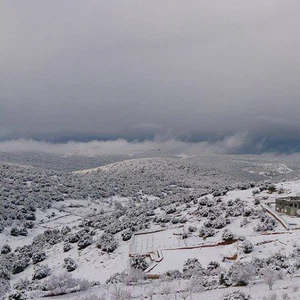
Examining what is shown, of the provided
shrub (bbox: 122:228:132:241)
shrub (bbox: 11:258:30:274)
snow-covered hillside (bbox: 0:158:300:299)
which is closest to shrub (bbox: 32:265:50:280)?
snow-covered hillside (bbox: 0:158:300:299)

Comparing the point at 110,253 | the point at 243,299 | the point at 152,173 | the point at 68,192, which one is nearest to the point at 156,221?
the point at 110,253

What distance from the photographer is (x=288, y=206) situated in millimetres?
47125

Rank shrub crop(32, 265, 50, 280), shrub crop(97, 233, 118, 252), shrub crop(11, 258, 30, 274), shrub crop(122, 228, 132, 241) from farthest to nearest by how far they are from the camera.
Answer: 1. shrub crop(122, 228, 132, 241)
2. shrub crop(11, 258, 30, 274)
3. shrub crop(97, 233, 118, 252)
4. shrub crop(32, 265, 50, 280)

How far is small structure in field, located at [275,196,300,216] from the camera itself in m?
46.3

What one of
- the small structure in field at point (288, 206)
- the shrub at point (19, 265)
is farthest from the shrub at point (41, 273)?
the small structure in field at point (288, 206)

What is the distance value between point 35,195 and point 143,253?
240 feet

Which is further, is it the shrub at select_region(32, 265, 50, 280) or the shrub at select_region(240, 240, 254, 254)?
the shrub at select_region(32, 265, 50, 280)

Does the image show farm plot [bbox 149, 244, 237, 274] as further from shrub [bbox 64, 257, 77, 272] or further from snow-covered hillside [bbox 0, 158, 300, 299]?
shrub [bbox 64, 257, 77, 272]

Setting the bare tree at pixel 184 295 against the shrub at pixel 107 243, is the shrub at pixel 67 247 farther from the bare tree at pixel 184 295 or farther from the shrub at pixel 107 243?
the bare tree at pixel 184 295

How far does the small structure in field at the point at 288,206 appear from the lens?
152ft

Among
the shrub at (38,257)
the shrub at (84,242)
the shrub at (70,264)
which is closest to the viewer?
the shrub at (70,264)

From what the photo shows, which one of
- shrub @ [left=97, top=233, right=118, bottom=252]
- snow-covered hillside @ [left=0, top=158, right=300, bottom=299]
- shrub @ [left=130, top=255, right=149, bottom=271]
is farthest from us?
shrub @ [left=97, top=233, right=118, bottom=252]

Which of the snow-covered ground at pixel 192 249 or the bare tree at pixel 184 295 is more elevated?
the bare tree at pixel 184 295

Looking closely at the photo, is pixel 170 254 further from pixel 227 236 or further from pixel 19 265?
pixel 19 265
